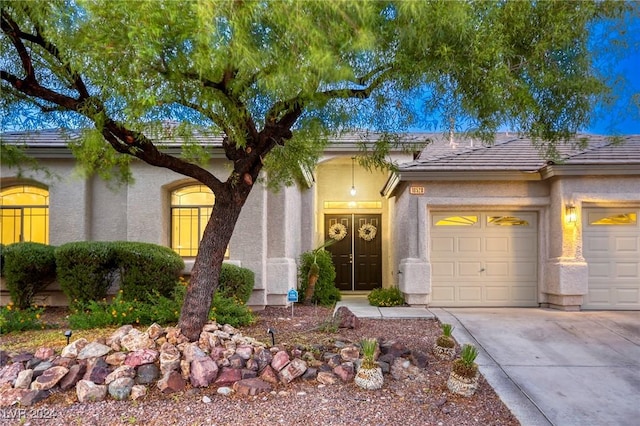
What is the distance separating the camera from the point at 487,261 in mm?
9711

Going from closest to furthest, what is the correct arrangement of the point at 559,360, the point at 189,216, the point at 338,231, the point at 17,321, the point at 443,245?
the point at 559,360 < the point at 17,321 < the point at 189,216 < the point at 443,245 < the point at 338,231

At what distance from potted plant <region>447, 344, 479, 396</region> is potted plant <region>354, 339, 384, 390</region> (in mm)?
754

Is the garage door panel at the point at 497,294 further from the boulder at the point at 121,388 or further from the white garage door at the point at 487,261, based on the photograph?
the boulder at the point at 121,388

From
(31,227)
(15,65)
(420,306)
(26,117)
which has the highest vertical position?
(15,65)

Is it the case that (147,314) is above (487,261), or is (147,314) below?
below

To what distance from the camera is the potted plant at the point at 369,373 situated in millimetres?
4485

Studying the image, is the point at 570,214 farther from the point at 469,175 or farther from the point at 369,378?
the point at 369,378

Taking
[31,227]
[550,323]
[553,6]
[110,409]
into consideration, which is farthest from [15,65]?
[550,323]

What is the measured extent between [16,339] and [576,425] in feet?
23.1

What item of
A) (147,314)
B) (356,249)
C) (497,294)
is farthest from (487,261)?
(147,314)

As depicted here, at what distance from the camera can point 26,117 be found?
5.97 m

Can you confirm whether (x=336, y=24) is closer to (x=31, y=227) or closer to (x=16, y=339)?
(x=16, y=339)

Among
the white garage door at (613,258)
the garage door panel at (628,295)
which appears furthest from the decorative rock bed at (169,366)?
the garage door panel at (628,295)

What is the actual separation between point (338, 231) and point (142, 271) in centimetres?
686
